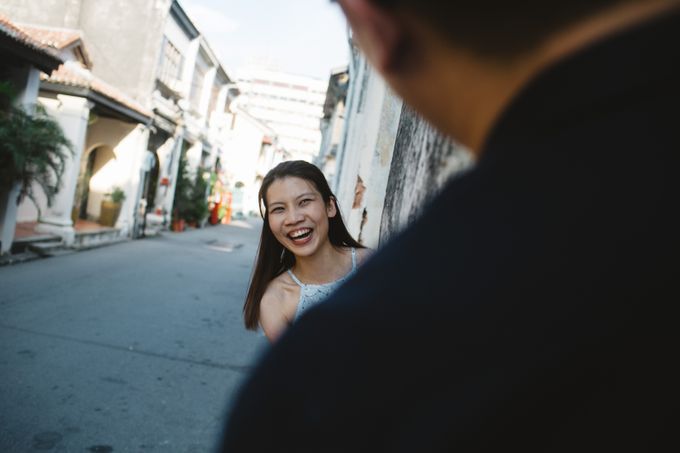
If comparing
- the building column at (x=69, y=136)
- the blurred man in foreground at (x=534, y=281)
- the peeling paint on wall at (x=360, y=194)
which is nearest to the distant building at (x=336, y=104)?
the building column at (x=69, y=136)

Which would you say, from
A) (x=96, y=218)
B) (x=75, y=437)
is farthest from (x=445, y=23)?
(x=96, y=218)

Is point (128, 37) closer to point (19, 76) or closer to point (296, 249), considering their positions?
point (19, 76)

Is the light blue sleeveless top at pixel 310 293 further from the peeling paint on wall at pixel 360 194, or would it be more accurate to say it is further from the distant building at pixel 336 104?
the distant building at pixel 336 104

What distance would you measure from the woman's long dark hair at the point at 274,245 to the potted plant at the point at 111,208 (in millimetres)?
13605

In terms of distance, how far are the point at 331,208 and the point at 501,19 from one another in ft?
7.30

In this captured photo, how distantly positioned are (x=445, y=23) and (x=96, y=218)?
16770 millimetres

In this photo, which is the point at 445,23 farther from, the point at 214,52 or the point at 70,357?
the point at 214,52

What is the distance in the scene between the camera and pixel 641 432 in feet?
1.34

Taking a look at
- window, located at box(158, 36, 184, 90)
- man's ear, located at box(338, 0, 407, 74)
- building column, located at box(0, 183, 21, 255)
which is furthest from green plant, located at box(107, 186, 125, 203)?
man's ear, located at box(338, 0, 407, 74)

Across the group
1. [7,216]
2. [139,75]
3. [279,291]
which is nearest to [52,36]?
[139,75]

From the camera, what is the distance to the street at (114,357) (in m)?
3.54

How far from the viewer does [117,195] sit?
14812 millimetres

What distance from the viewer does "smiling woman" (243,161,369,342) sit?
2256 mm

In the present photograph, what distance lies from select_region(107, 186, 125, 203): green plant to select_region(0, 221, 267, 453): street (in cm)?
516
